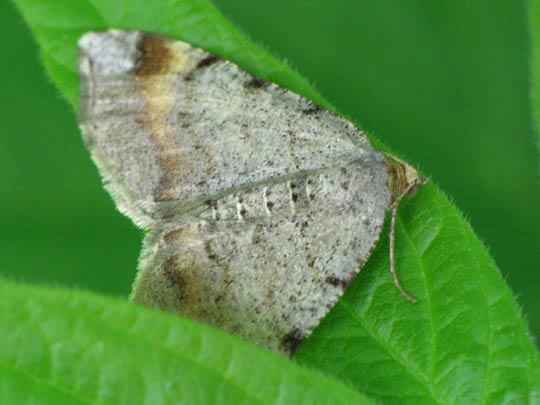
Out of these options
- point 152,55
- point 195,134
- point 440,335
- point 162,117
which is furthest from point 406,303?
point 152,55

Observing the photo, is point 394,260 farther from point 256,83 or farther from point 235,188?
point 256,83

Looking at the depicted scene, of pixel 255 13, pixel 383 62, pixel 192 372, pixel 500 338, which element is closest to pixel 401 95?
pixel 383 62

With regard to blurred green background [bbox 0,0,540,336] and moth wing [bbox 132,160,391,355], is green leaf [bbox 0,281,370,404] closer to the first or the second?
moth wing [bbox 132,160,391,355]

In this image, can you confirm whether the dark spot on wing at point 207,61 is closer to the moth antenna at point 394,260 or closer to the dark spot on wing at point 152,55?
the dark spot on wing at point 152,55

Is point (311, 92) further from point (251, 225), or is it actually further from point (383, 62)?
point (383, 62)

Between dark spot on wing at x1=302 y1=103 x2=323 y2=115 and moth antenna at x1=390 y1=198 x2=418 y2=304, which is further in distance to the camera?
dark spot on wing at x1=302 y1=103 x2=323 y2=115

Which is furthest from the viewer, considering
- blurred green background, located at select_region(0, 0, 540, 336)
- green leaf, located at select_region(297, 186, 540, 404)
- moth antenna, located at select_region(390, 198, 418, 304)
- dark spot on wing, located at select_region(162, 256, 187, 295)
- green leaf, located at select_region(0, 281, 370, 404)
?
blurred green background, located at select_region(0, 0, 540, 336)

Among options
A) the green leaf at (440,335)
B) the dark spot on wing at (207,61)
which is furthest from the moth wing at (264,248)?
the dark spot on wing at (207,61)

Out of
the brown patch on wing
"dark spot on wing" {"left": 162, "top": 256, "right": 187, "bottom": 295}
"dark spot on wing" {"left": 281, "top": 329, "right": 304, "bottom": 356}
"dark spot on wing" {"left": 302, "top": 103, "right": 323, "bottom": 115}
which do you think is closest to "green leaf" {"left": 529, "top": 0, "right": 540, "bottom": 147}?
"dark spot on wing" {"left": 302, "top": 103, "right": 323, "bottom": 115}
